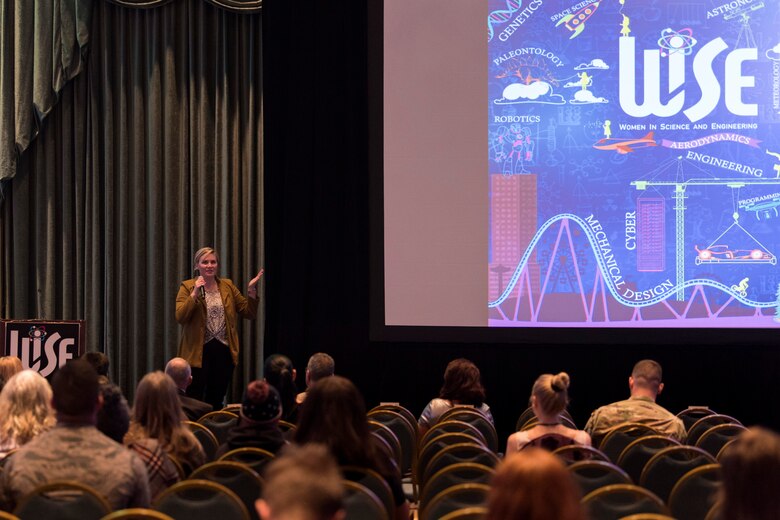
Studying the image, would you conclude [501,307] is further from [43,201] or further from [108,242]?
[43,201]

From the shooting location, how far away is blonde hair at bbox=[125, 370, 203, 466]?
4.38 meters

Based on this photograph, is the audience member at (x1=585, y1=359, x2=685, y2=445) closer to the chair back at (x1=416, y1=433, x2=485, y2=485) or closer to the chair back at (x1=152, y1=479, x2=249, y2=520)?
the chair back at (x1=416, y1=433, x2=485, y2=485)

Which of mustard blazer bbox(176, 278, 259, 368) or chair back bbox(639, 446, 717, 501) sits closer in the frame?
chair back bbox(639, 446, 717, 501)

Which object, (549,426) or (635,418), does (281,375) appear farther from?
(635,418)

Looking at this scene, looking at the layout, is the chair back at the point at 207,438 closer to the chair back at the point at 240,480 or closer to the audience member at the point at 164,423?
the audience member at the point at 164,423

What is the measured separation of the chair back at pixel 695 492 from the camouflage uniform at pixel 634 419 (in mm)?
1516

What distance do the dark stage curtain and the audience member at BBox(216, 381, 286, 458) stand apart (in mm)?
5576

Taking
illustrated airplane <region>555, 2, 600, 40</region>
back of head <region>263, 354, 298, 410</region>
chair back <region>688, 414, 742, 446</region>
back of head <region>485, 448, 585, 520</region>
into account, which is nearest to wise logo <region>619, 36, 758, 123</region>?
illustrated airplane <region>555, 2, 600, 40</region>

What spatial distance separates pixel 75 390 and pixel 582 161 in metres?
6.08

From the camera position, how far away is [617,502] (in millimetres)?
3535

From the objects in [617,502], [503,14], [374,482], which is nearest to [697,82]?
[503,14]

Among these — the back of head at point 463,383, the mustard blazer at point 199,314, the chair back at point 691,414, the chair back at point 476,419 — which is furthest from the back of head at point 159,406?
the mustard blazer at point 199,314

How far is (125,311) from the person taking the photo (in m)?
9.97

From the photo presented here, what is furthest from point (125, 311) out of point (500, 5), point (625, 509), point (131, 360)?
point (625, 509)
